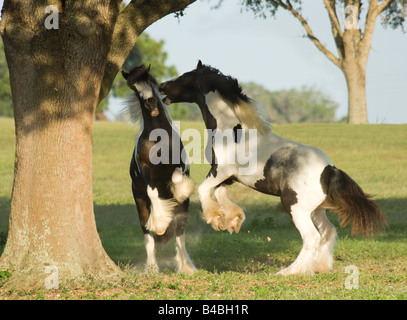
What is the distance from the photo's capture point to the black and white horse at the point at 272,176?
9039mm

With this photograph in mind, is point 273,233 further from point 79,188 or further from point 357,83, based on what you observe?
point 357,83

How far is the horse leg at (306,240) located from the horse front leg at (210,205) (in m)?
1.07

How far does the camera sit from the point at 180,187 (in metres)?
9.73

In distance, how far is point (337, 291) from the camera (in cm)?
795

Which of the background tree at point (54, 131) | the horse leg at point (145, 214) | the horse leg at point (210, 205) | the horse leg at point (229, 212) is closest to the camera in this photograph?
the background tree at point (54, 131)

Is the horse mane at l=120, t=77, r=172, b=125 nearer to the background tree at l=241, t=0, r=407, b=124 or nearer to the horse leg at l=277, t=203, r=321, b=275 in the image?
the horse leg at l=277, t=203, r=321, b=275

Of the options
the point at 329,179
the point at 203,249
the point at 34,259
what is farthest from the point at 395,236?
the point at 34,259

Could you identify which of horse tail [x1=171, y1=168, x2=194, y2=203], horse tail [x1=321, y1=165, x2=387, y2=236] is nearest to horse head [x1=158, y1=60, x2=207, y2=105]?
horse tail [x1=171, y1=168, x2=194, y2=203]

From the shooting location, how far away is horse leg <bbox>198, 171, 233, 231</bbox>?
9.12 meters

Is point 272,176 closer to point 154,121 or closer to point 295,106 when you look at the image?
point 154,121

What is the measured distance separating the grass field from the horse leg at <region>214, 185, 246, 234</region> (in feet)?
2.37

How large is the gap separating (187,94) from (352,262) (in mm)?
4343

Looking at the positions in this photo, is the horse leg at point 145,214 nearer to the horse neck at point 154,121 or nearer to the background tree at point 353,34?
the horse neck at point 154,121

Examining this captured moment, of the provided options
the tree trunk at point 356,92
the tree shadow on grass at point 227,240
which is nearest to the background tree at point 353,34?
the tree trunk at point 356,92
